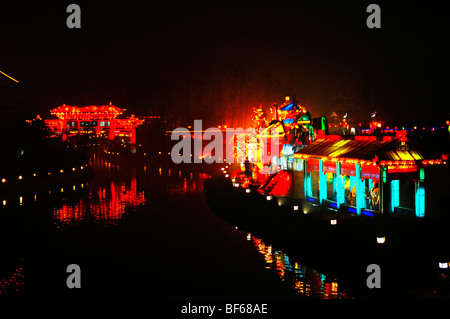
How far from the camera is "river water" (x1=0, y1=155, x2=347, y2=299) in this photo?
1098 cm

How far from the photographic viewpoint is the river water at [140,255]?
1098 cm

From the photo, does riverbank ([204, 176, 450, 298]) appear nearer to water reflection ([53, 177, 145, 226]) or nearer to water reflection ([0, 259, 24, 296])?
water reflection ([53, 177, 145, 226])

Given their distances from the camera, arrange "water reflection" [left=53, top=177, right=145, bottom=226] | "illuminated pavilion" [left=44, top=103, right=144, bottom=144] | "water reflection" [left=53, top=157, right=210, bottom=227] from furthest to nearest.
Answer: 1. "illuminated pavilion" [left=44, top=103, right=144, bottom=144]
2. "water reflection" [left=53, top=157, right=210, bottom=227]
3. "water reflection" [left=53, top=177, right=145, bottom=226]

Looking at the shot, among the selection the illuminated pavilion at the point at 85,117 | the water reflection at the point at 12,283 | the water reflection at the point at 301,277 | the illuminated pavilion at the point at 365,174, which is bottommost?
the water reflection at the point at 12,283

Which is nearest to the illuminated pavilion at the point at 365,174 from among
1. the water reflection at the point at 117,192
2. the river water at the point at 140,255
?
the river water at the point at 140,255

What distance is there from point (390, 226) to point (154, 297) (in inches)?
252

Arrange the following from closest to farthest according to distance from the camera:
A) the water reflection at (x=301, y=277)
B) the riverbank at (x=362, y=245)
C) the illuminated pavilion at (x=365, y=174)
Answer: the riverbank at (x=362, y=245), the water reflection at (x=301, y=277), the illuminated pavilion at (x=365, y=174)

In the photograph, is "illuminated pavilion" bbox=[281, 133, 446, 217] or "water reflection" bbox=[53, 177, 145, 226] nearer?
"illuminated pavilion" bbox=[281, 133, 446, 217]

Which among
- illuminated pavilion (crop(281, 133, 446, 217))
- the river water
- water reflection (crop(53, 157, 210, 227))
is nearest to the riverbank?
the river water

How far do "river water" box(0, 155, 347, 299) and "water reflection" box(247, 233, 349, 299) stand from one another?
0.8 inches

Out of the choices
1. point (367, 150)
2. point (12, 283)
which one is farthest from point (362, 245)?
point (12, 283)

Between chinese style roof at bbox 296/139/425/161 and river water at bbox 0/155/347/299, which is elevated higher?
chinese style roof at bbox 296/139/425/161

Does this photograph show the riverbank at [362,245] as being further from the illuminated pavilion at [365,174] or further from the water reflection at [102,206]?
the water reflection at [102,206]

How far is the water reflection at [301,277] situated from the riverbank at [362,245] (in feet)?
0.85
